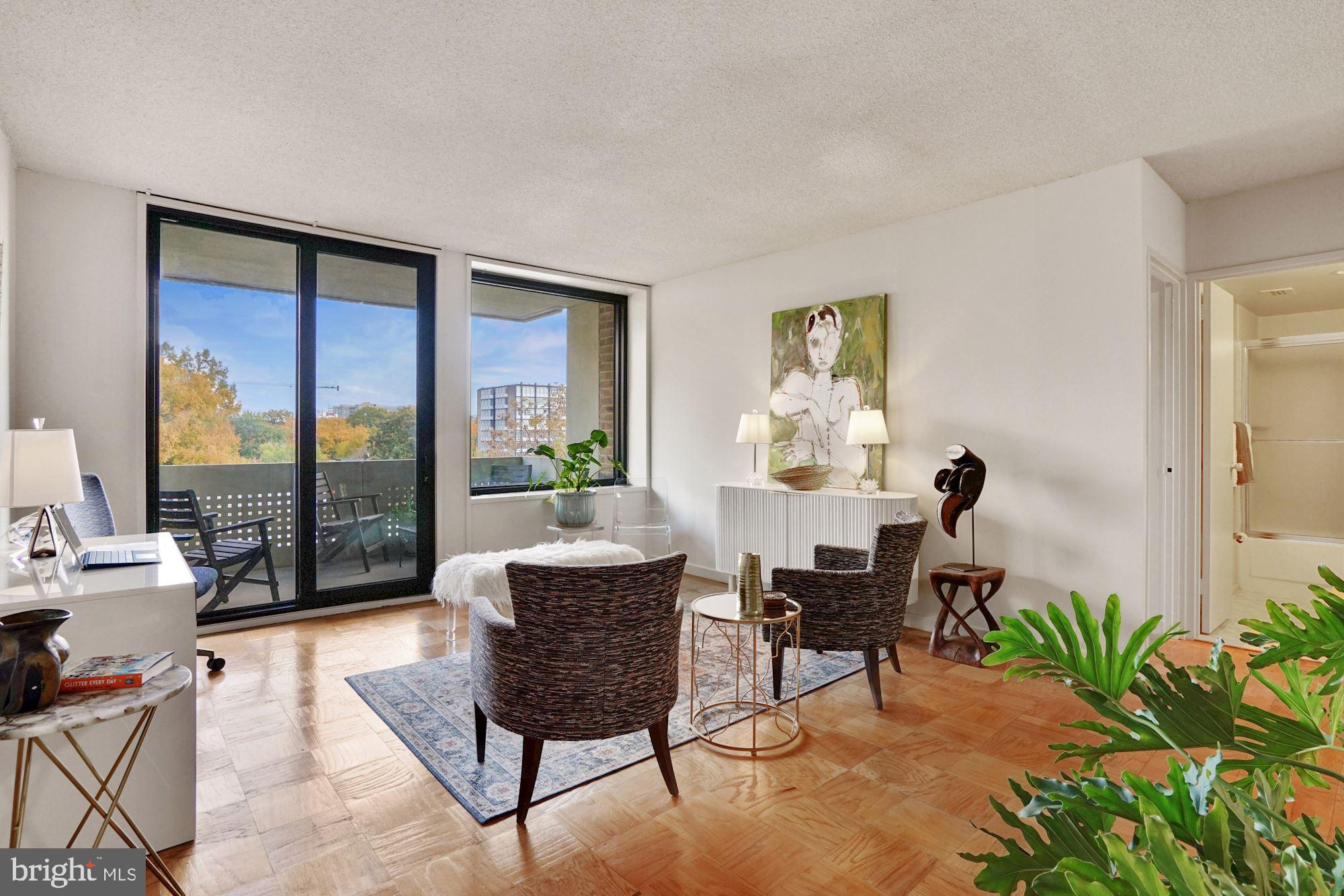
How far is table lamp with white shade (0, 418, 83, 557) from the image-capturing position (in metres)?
2.12

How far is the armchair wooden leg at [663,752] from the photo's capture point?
91.9 inches

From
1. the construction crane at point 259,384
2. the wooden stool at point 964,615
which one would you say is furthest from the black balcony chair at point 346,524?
the wooden stool at point 964,615

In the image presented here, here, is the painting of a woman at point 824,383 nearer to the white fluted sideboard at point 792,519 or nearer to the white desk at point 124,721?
the white fluted sideboard at point 792,519

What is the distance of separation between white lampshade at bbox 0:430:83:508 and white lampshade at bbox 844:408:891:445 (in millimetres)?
3808

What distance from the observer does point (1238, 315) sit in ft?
16.4

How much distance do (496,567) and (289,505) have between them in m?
2.03

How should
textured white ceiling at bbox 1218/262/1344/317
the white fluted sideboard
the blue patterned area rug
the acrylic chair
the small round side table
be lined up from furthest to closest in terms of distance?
1. the acrylic chair
2. the white fluted sideboard
3. textured white ceiling at bbox 1218/262/1344/317
4. the blue patterned area rug
5. the small round side table

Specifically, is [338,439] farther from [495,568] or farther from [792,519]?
[792,519]

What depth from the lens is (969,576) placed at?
3.71 meters

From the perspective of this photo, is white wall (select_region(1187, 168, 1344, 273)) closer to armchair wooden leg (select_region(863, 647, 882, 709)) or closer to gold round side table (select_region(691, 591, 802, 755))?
armchair wooden leg (select_region(863, 647, 882, 709))

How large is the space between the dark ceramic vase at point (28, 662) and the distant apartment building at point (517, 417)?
13.7 ft

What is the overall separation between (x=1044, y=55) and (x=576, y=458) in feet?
13.9

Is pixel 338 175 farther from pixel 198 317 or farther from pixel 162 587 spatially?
pixel 162 587

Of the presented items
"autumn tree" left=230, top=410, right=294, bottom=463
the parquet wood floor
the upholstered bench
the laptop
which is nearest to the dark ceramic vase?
the parquet wood floor
